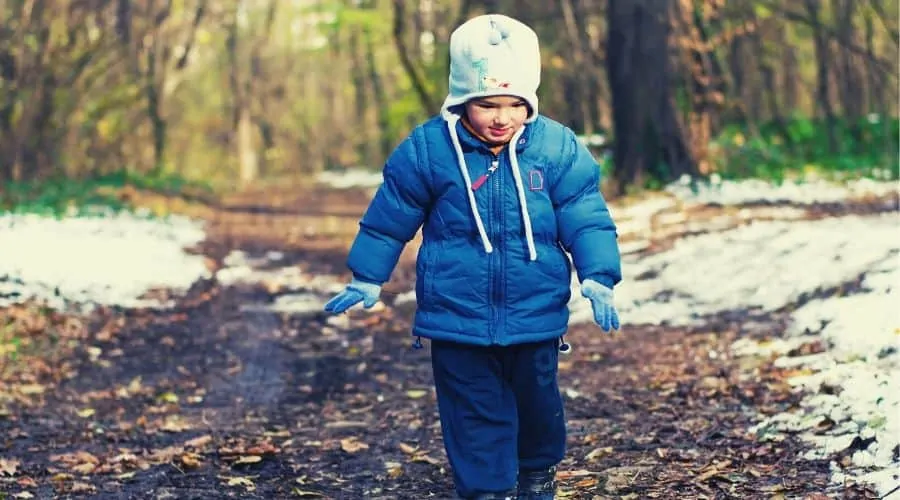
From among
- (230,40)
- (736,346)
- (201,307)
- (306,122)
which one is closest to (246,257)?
(201,307)

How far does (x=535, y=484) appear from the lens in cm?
421

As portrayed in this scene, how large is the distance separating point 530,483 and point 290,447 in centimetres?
204

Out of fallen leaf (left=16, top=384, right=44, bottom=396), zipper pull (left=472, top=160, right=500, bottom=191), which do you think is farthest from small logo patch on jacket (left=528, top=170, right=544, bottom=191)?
fallen leaf (left=16, top=384, right=44, bottom=396)

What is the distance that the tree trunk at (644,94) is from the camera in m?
14.9

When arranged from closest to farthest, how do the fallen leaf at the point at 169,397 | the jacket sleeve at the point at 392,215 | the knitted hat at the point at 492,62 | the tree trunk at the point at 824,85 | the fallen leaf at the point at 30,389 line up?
the knitted hat at the point at 492,62 < the jacket sleeve at the point at 392,215 < the fallen leaf at the point at 169,397 < the fallen leaf at the point at 30,389 < the tree trunk at the point at 824,85

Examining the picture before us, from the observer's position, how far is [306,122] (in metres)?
59.3

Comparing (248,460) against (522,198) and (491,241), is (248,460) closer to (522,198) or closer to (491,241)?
(491,241)

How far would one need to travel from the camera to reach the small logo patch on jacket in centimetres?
390

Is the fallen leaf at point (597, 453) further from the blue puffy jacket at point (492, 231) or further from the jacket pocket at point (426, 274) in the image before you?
the jacket pocket at point (426, 274)

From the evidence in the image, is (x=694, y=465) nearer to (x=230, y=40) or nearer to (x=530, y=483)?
(x=530, y=483)

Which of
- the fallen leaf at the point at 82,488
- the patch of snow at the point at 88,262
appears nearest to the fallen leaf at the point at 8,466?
the fallen leaf at the point at 82,488

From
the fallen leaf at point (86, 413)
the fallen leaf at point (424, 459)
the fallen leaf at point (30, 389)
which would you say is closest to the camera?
the fallen leaf at point (424, 459)

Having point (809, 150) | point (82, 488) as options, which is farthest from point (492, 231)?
point (809, 150)

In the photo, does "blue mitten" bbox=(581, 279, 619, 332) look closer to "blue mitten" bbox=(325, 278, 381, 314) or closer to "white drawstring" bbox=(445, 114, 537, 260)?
"white drawstring" bbox=(445, 114, 537, 260)
